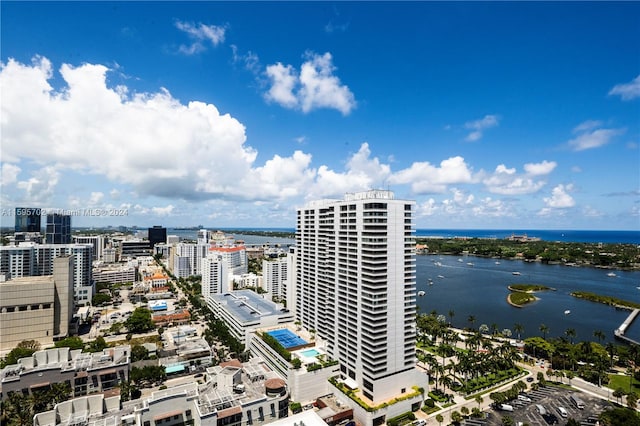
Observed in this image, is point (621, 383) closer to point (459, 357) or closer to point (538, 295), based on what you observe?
point (459, 357)

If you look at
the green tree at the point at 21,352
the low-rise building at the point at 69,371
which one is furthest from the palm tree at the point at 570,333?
the green tree at the point at 21,352

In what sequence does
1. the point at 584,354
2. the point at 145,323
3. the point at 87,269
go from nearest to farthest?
the point at 584,354
the point at 145,323
the point at 87,269

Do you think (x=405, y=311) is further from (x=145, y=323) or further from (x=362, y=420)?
(x=145, y=323)

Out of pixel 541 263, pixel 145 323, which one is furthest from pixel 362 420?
pixel 541 263

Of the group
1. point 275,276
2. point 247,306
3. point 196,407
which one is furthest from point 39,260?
point 196,407

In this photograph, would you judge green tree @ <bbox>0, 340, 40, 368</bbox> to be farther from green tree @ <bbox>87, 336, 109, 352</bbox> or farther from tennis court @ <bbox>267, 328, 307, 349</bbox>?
tennis court @ <bbox>267, 328, 307, 349</bbox>
